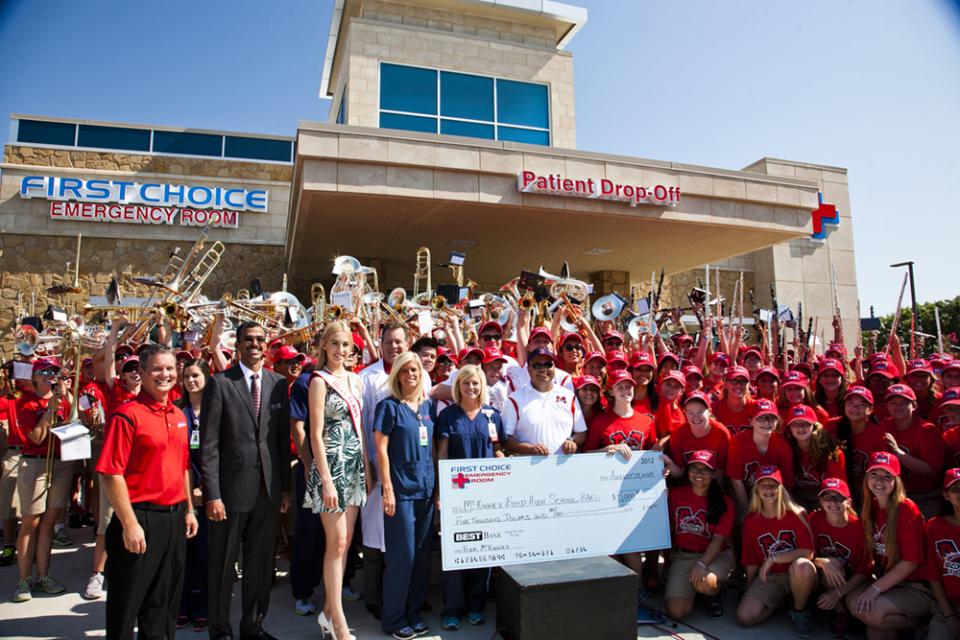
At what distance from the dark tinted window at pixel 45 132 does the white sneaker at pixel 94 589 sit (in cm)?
1768

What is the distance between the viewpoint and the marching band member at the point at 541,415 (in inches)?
194

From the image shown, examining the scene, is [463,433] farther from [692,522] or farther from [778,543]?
[778,543]

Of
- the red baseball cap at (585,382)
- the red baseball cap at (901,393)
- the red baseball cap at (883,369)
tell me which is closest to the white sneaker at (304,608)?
the red baseball cap at (585,382)

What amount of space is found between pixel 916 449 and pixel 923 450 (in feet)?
0.15

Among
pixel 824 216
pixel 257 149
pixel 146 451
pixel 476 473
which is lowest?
pixel 476 473

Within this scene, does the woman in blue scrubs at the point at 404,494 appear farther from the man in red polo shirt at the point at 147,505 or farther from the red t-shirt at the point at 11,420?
the red t-shirt at the point at 11,420

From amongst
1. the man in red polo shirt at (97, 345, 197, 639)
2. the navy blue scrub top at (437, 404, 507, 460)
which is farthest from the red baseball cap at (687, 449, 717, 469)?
the man in red polo shirt at (97, 345, 197, 639)

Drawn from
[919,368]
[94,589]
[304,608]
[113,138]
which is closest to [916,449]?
[919,368]

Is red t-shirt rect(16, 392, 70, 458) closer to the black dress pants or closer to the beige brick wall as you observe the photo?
the black dress pants

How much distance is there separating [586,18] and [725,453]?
59.5ft

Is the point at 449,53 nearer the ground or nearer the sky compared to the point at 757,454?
nearer the sky

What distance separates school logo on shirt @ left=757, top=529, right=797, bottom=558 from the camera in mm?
4633

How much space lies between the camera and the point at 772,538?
15.4ft

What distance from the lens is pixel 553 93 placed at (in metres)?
18.8
